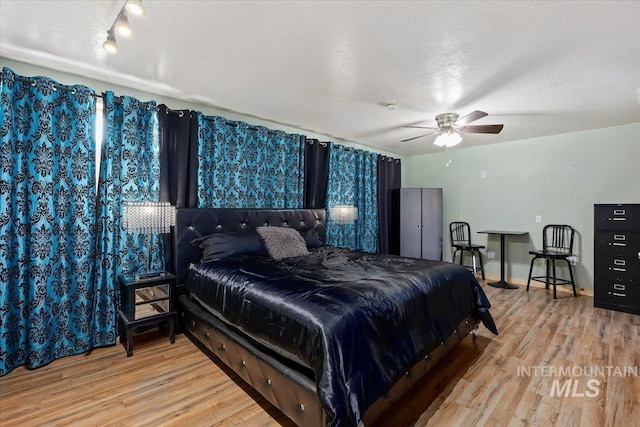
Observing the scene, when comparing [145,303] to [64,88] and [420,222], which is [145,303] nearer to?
[64,88]

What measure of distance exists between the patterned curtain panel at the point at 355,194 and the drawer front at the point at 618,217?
121 inches

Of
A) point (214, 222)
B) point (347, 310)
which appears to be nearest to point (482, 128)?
point (347, 310)

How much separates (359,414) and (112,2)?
8.54 ft

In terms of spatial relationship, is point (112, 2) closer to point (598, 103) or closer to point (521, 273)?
point (598, 103)

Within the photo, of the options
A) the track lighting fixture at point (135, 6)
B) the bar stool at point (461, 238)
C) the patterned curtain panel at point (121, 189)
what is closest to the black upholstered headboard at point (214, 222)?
the patterned curtain panel at point (121, 189)

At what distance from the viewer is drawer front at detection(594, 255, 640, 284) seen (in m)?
3.56

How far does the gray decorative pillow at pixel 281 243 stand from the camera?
10.1 ft

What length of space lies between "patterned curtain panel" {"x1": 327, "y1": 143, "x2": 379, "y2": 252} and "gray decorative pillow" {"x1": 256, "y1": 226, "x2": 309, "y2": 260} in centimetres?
141

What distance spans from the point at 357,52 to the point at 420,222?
4006mm

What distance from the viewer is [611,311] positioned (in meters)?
3.63

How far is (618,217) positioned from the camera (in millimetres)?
3648

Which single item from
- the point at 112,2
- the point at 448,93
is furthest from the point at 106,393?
the point at 448,93

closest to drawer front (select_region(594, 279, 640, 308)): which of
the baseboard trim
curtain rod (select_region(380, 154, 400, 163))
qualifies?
the baseboard trim

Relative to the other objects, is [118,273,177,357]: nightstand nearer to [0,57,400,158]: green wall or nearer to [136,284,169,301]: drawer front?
[136,284,169,301]: drawer front
